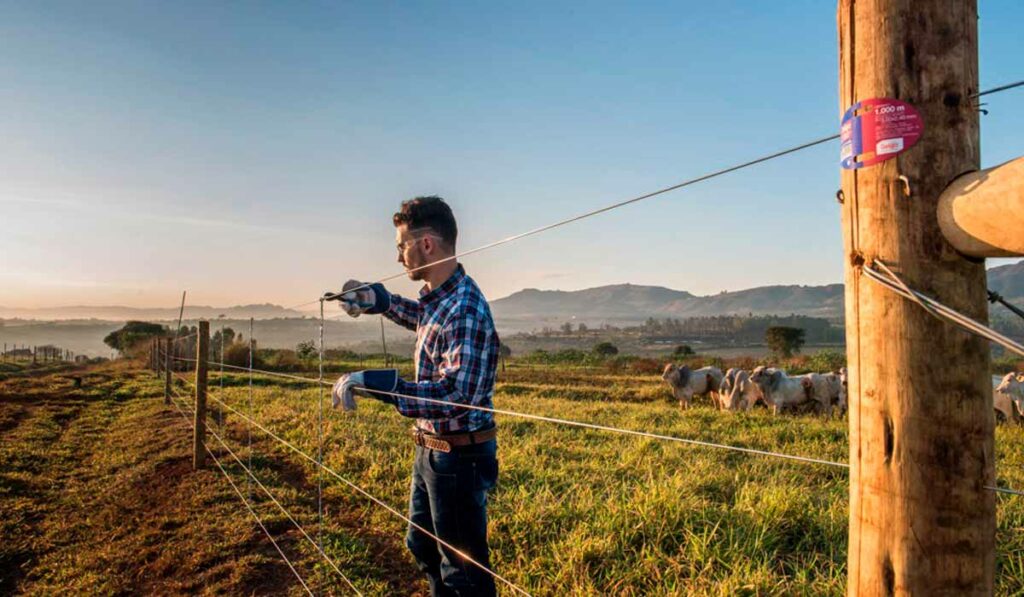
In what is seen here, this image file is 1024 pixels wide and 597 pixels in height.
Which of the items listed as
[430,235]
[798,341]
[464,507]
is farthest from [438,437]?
[798,341]

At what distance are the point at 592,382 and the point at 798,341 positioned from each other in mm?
26969

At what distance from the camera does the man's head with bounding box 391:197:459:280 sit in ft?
8.57

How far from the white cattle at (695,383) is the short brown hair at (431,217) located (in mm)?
13638

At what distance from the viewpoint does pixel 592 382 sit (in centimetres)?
2111

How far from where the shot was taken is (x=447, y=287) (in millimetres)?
2525

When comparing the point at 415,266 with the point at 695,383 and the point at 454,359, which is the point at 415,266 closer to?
the point at 454,359

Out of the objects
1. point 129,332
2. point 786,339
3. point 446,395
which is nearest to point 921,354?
point 446,395

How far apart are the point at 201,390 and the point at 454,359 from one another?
580 cm

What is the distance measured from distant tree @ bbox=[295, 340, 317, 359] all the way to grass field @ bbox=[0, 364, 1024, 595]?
80.9 feet

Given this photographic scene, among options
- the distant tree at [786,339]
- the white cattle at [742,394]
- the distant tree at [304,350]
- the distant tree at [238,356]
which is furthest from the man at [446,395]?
the distant tree at [786,339]

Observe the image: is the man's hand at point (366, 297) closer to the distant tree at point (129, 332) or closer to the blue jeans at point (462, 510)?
the blue jeans at point (462, 510)

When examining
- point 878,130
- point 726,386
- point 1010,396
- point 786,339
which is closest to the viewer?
point 878,130

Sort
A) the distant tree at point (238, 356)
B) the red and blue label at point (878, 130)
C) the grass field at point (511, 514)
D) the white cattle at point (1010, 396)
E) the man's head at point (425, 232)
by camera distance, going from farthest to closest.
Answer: the distant tree at point (238, 356)
the white cattle at point (1010, 396)
the grass field at point (511, 514)
the man's head at point (425, 232)
the red and blue label at point (878, 130)

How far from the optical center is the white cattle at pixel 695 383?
15.1m
